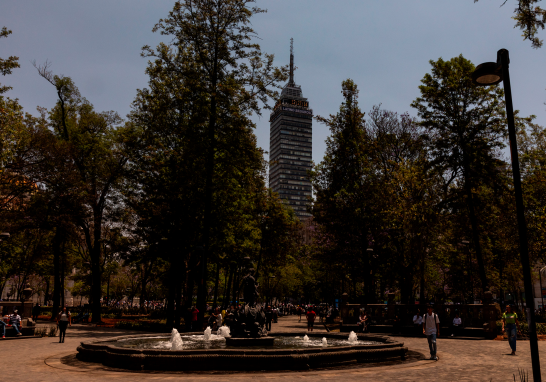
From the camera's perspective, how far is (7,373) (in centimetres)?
1100

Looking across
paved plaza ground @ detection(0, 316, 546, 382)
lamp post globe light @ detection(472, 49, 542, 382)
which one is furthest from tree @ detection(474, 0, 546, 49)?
paved plaza ground @ detection(0, 316, 546, 382)

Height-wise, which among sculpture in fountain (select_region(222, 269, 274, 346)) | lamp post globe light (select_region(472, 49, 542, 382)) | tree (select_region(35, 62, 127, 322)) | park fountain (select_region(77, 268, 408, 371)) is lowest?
park fountain (select_region(77, 268, 408, 371))

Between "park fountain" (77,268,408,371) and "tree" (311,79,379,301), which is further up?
"tree" (311,79,379,301)

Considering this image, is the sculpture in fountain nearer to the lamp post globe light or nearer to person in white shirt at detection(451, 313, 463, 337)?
the lamp post globe light

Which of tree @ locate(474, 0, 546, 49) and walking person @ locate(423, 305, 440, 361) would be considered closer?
tree @ locate(474, 0, 546, 49)

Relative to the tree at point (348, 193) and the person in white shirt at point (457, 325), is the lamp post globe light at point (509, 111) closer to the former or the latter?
the person in white shirt at point (457, 325)

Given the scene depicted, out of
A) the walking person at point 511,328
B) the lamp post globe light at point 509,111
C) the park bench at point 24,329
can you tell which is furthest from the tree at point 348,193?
the lamp post globe light at point 509,111

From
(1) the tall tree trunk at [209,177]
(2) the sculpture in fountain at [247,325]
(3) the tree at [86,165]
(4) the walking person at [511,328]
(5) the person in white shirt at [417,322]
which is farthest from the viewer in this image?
(3) the tree at [86,165]

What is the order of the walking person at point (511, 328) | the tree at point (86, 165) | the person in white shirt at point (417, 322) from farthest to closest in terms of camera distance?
the tree at point (86, 165), the person in white shirt at point (417, 322), the walking person at point (511, 328)

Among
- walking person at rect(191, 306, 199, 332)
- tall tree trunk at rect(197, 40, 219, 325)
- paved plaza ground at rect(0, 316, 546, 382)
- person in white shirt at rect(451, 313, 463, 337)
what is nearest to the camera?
paved plaza ground at rect(0, 316, 546, 382)

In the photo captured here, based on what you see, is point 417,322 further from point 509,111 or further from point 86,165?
point 86,165

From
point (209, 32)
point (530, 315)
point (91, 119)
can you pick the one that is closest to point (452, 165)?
point (209, 32)

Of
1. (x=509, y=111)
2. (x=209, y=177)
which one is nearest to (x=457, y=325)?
(x=209, y=177)

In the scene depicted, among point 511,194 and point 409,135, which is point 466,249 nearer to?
point 511,194
